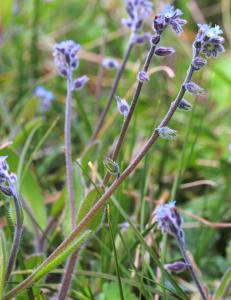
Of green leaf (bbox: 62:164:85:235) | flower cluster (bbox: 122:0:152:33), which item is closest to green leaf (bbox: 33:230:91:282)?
green leaf (bbox: 62:164:85:235)

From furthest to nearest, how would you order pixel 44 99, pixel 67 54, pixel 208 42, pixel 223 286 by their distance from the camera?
pixel 44 99, pixel 67 54, pixel 223 286, pixel 208 42

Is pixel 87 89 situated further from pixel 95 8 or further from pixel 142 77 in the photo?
pixel 142 77

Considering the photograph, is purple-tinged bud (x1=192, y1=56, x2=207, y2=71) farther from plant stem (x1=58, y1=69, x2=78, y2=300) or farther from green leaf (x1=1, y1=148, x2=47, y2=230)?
green leaf (x1=1, y1=148, x2=47, y2=230)

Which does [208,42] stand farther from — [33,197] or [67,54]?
[33,197]

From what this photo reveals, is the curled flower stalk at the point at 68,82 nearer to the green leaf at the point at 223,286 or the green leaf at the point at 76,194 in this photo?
the green leaf at the point at 76,194

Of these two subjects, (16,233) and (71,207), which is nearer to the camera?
(16,233)

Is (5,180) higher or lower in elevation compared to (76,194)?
higher

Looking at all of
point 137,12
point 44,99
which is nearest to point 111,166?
point 137,12

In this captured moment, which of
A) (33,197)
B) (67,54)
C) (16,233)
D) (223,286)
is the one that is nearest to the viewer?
(16,233)
